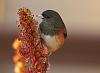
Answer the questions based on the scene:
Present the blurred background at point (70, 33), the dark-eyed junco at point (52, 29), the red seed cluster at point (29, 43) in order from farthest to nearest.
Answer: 1. the blurred background at point (70, 33)
2. the dark-eyed junco at point (52, 29)
3. the red seed cluster at point (29, 43)

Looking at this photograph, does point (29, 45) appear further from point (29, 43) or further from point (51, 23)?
point (51, 23)

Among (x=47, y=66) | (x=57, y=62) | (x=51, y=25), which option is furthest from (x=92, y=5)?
(x=47, y=66)

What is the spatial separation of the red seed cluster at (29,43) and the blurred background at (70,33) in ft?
4.21

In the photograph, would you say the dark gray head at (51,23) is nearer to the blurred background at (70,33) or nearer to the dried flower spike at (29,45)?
the dried flower spike at (29,45)

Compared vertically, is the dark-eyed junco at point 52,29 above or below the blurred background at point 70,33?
above

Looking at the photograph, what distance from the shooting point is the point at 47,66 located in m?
0.60

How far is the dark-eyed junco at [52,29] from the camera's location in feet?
2.34

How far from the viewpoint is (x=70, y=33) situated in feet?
6.19

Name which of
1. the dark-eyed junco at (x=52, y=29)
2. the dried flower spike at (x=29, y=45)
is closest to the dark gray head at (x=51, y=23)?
the dark-eyed junco at (x=52, y=29)

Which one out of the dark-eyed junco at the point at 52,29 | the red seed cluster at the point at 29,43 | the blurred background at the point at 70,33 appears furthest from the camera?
the blurred background at the point at 70,33

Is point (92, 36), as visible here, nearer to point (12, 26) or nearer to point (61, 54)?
point (61, 54)

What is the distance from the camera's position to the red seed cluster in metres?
0.56

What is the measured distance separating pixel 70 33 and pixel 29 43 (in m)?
1.32

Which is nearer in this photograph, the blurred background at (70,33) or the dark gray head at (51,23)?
the dark gray head at (51,23)
